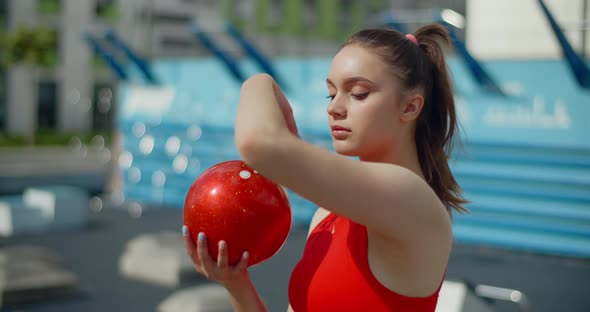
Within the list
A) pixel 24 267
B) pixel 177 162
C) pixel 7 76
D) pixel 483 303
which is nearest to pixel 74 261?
pixel 24 267

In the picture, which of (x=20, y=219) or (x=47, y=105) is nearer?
(x=20, y=219)

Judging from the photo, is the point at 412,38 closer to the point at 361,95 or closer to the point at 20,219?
the point at 361,95

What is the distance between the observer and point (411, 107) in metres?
1.33

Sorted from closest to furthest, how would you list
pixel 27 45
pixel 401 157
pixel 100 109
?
1. pixel 401 157
2. pixel 27 45
3. pixel 100 109

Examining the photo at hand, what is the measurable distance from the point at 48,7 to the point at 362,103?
31.4 metres

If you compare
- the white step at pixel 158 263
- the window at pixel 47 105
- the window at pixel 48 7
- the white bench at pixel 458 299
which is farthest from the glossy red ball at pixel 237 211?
the window at pixel 48 7

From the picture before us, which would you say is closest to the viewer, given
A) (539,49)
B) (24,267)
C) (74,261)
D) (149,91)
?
(24,267)

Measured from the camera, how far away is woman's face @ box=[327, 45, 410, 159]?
1269mm

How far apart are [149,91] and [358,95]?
36.9 feet

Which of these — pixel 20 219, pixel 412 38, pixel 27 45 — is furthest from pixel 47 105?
pixel 412 38

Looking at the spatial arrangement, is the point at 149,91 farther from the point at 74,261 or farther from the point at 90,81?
the point at 90,81

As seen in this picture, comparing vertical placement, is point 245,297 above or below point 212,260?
below

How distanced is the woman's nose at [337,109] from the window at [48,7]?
102 ft

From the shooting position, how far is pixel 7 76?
91.6 feet
